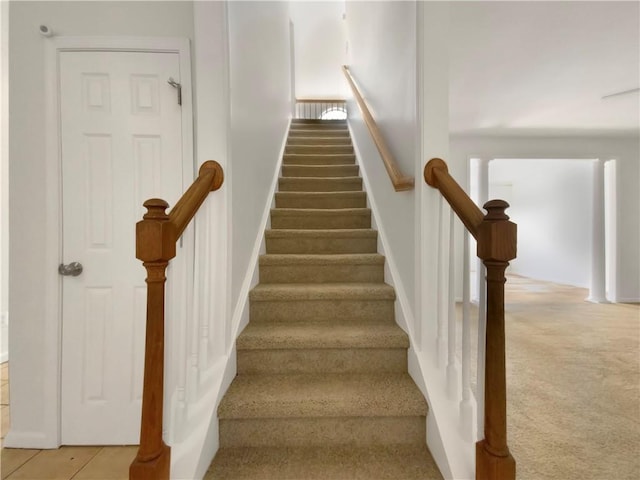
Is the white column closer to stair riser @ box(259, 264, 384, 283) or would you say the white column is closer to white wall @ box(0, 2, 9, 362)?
stair riser @ box(259, 264, 384, 283)

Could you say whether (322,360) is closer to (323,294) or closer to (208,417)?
(323,294)

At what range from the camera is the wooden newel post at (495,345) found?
80cm

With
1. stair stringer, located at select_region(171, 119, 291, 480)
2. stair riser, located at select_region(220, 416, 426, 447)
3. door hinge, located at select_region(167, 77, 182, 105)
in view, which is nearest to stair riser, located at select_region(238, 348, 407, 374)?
stair stringer, located at select_region(171, 119, 291, 480)

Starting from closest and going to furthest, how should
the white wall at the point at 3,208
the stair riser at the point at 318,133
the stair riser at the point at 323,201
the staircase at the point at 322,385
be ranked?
the staircase at the point at 322,385 < the white wall at the point at 3,208 < the stair riser at the point at 323,201 < the stair riser at the point at 318,133

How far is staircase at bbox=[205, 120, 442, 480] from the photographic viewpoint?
107 cm

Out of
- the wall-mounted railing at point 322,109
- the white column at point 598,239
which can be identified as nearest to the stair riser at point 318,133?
the wall-mounted railing at point 322,109

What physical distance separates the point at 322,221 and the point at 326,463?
1.59 m

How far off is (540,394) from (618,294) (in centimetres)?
397

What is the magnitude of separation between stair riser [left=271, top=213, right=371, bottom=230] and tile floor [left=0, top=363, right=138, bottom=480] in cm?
161

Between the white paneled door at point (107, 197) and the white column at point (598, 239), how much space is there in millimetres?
5654

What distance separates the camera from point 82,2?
59.6 inches

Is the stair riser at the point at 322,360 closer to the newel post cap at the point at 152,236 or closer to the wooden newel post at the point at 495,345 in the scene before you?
the wooden newel post at the point at 495,345

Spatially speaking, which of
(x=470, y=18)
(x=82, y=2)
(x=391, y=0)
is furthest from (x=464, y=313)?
(x=82, y=2)

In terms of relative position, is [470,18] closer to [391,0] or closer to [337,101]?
[391,0]
